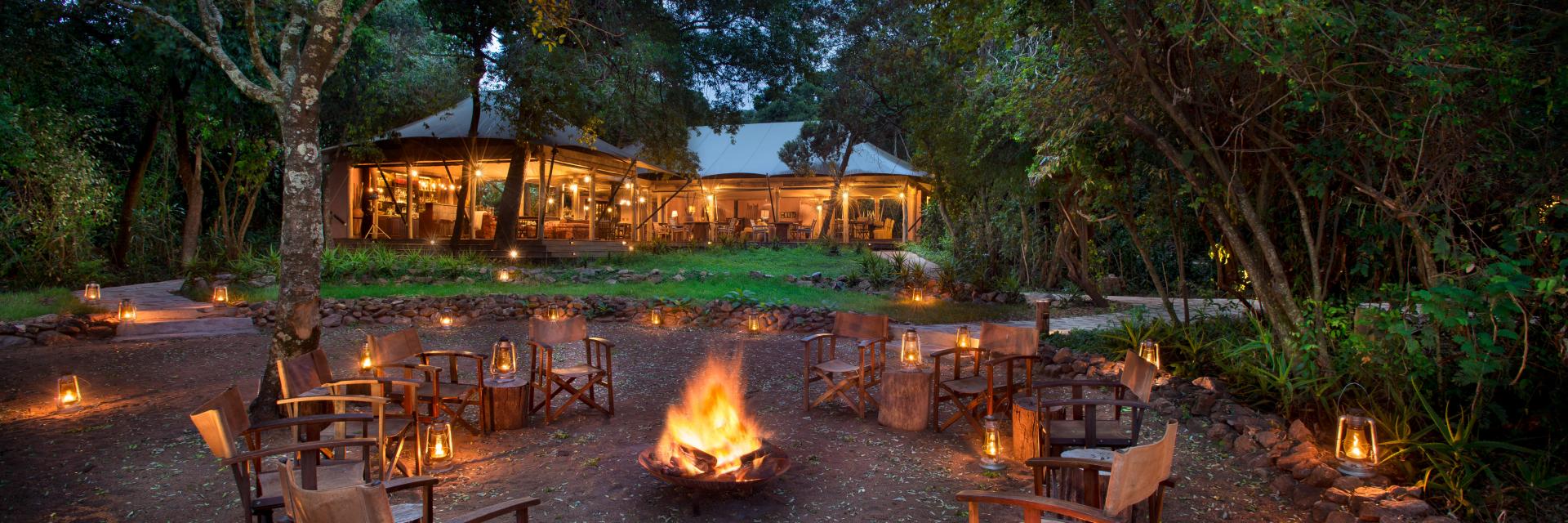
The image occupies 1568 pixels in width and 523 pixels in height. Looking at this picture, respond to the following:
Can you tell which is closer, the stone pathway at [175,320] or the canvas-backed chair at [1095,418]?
the canvas-backed chair at [1095,418]

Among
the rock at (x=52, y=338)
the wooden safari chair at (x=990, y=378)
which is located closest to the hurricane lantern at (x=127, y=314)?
the rock at (x=52, y=338)

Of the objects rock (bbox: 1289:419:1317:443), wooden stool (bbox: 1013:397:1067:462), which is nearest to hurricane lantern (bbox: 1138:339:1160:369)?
rock (bbox: 1289:419:1317:443)

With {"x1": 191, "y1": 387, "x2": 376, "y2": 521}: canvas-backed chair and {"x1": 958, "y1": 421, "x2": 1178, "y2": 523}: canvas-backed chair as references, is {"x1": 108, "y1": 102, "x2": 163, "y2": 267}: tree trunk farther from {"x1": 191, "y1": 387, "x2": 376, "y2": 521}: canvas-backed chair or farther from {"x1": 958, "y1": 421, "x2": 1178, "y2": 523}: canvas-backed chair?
{"x1": 958, "y1": 421, "x2": 1178, "y2": 523}: canvas-backed chair

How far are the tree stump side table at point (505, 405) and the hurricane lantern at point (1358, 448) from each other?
13.5 feet

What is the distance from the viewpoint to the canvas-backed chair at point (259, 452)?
2.22m

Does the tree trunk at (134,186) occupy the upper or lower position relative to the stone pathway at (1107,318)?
upper

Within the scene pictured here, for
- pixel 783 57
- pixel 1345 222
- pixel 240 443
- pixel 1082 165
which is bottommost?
pixel 240 443

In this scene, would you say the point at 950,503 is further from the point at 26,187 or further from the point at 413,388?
the point at 26,187

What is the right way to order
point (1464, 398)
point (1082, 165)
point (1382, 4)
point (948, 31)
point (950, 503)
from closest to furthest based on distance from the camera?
point (1382, 4) → point (950, 503) → point (1464, 398) → point (948, 31) → point (1082, 165)

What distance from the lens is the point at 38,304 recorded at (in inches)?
319

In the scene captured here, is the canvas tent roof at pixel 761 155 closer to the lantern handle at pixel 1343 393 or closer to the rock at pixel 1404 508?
the lantern handle at pixel 1343 393

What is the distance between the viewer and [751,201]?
25.7 meters

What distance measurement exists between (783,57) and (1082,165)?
10.1m

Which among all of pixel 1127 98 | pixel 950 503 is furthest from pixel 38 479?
pixel 1127 98
